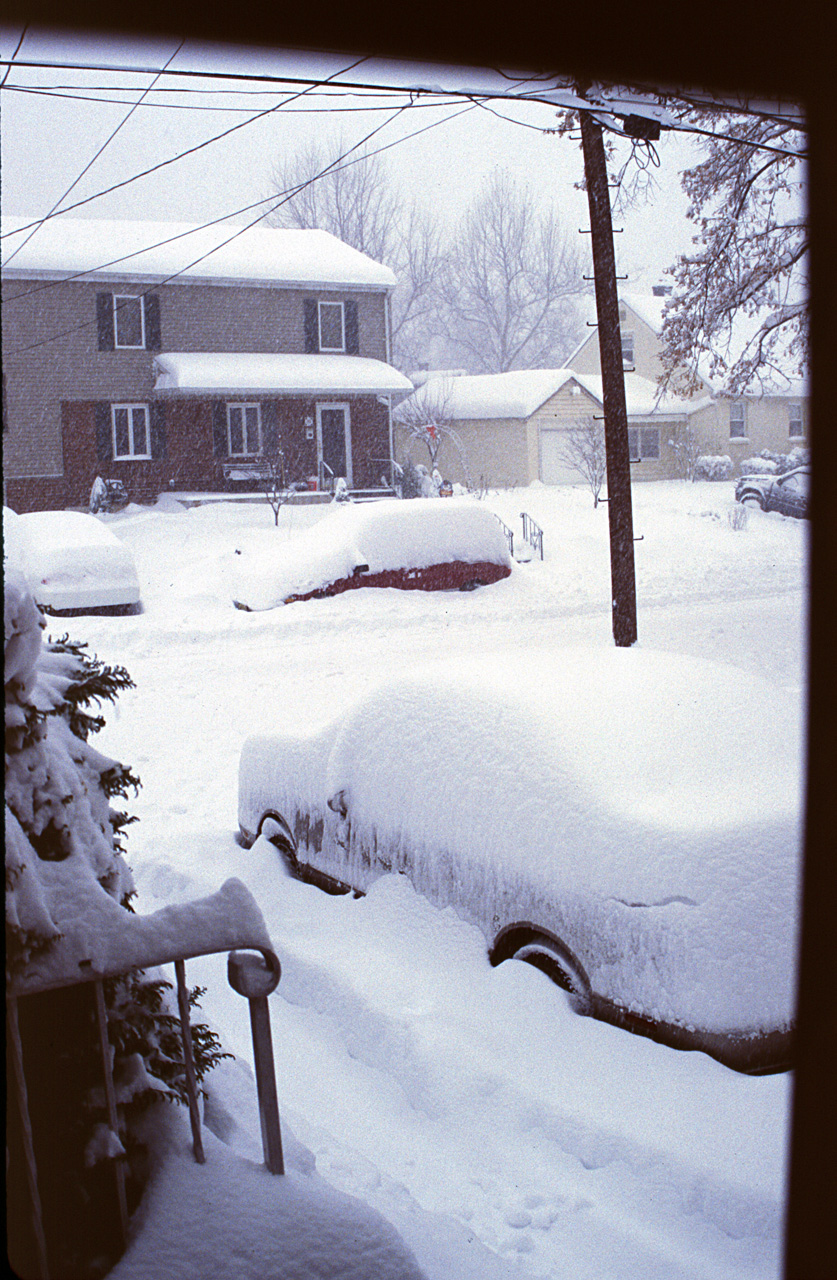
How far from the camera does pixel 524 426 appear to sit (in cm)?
3691

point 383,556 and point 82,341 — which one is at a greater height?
point 82,341

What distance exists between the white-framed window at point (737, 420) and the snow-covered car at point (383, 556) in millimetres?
24508

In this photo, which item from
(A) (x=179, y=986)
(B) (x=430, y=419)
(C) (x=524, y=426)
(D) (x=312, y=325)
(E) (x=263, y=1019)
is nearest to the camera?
(A) (x=179, y=986)

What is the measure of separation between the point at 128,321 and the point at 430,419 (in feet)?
34.7

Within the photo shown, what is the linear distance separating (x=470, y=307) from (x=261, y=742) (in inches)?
2233

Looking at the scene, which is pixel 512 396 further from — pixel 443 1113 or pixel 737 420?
pixel 443 1113

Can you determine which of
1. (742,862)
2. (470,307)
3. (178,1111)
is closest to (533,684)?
(742,862)

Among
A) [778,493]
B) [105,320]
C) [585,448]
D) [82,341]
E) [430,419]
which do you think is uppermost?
[105,320]

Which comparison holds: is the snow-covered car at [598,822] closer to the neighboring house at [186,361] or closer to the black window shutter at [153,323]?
the neighboring house at [186,361]

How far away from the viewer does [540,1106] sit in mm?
3754

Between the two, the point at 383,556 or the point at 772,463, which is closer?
the point at 383,556

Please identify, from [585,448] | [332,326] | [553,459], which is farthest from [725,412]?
[332,326]

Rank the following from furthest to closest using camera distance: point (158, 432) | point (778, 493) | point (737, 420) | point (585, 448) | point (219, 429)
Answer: point (737, 420) < point (585, 448) < point (219, 429) < point (158, 432) < point (778, 493)

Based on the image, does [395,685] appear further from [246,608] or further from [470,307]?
[470,307]
